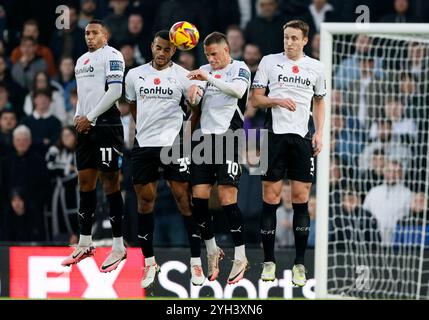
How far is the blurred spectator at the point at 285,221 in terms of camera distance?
14.4m

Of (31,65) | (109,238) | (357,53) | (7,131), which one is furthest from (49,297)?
(357,53)

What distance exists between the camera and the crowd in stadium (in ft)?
47.1

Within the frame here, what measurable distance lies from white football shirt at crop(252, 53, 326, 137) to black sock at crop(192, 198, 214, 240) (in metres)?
0.97

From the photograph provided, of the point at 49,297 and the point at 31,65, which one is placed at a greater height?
the point at 31,65

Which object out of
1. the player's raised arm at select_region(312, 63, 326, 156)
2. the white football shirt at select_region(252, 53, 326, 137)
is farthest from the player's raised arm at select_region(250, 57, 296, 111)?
the player's raised arm at select_region(312, 63, 326, 156)

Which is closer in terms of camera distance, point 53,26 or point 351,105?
point 351,105

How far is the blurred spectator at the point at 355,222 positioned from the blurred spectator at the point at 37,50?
4.39m

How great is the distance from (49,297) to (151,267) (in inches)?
108

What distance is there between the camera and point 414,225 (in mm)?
14242

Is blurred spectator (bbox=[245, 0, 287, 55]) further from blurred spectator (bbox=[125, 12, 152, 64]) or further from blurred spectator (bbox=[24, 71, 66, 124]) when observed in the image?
blurred spectator (bbox=[24, 71, 66, 124])

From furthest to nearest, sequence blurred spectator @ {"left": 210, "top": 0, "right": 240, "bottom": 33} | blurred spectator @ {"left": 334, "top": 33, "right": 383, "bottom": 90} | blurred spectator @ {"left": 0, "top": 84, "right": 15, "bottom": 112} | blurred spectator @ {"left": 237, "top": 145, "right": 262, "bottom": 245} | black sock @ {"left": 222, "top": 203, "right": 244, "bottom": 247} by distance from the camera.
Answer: blurred spectator @ {"left": 210, "top": 0, "right": 240, "bottom": 33}, blurred spectator @ {"left": 0, "top": 84, "right": 15, "bottom": 112}, blurred spectator @ {"left": 334, "top": 33, "right": 383, "bottom": 90}, blurred spectator @ {"left": 237, "top": 145, "right": 262, "bottom": 245}, black sock @ {"left": 222, "top": 203, "right": 244, "bottom": 247}

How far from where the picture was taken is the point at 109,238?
1439 centimetres

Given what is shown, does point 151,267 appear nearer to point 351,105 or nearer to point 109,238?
point 109,238

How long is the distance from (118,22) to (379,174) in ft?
13.3
